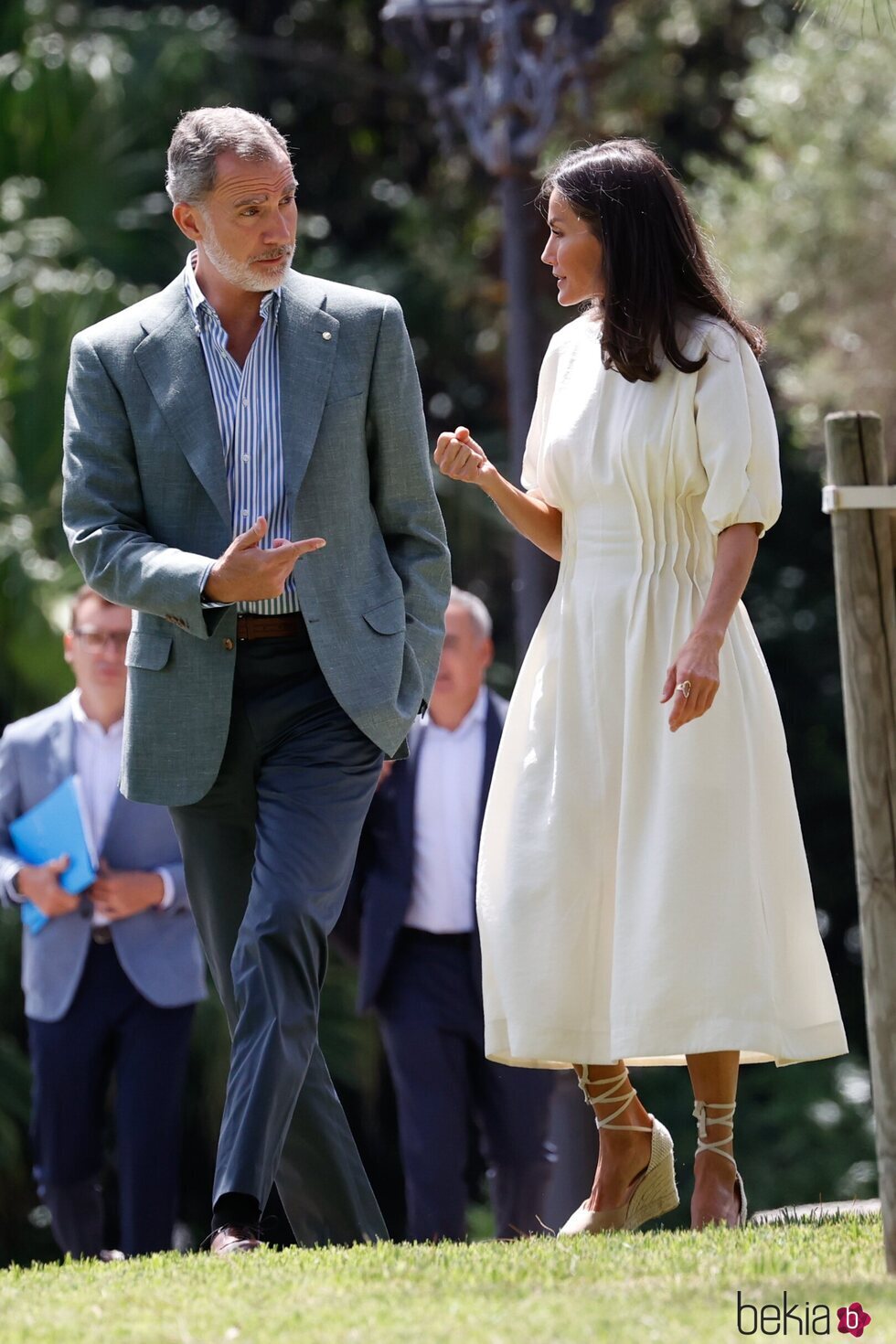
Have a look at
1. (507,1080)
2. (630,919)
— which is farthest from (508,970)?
(507,1080)

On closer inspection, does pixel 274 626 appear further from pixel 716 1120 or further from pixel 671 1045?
pixel 716 1120

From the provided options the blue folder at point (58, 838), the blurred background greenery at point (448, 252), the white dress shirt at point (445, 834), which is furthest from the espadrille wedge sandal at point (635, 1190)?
the blurred background greenery at point (448, 252)

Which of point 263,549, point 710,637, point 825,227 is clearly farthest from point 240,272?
point 825,227

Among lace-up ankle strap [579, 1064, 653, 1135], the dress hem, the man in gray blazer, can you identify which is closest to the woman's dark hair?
the man in gray blazer

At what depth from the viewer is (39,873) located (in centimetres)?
714

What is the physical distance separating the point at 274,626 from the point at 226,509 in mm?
256

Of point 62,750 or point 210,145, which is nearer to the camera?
point 210,145

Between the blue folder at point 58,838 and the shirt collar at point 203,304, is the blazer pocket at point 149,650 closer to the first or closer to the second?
the shirt collar at point 203,304

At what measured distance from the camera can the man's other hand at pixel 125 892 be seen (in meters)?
7.12

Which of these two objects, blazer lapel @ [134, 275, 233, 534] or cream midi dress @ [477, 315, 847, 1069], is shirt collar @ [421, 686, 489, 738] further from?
blazer lapel @ [134, 275, 233, 534]

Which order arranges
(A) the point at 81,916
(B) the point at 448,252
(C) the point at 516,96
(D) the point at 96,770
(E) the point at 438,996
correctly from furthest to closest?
1. (B) the point at 448,252
2. (C) the point at 516,96
3. (D) the point at 96,770
4. (A) the point at 81,916
5. (E) the point at 438,996

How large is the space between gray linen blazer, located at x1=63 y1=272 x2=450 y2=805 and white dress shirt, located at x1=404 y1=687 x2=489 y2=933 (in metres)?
2.44

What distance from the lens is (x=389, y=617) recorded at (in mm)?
4445

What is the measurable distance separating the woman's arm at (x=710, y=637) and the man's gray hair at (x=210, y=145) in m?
1.24
